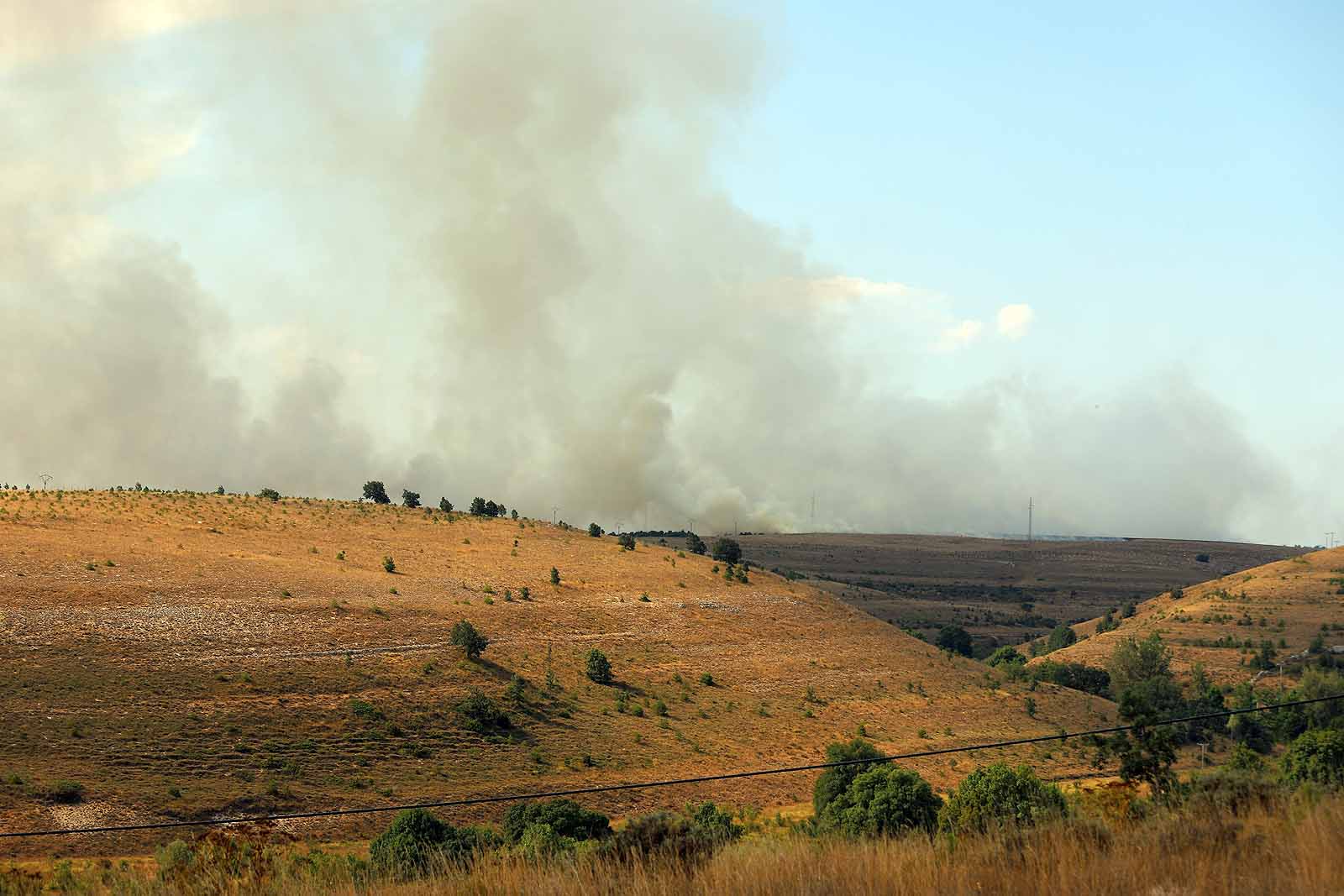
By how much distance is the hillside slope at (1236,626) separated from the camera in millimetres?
152750

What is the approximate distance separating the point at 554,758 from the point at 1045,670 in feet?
245

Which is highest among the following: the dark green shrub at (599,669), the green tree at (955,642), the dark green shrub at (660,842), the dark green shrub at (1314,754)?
the dark green shrub at (660,842)

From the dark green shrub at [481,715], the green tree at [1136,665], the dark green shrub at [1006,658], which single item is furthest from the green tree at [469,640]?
the green tree at [1136,665]

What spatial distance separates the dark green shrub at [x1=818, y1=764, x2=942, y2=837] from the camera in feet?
182

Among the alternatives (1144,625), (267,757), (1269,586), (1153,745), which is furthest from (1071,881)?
(1269,586)

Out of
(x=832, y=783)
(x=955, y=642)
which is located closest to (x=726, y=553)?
(x=955, y=642)

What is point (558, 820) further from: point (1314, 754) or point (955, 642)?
point (955, 642)

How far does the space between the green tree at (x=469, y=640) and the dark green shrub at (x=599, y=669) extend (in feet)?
29.4

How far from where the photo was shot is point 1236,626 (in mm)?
170500

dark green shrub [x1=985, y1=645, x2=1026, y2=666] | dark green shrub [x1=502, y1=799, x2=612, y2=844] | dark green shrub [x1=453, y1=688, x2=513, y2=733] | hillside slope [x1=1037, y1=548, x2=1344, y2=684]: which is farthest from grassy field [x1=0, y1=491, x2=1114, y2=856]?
hillside slope [x1=1037, y1=548, x2=1344, y2=684]

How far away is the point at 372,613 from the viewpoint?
97125 millimetres

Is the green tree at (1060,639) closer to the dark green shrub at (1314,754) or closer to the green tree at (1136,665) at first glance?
the green tree at (1136,665)

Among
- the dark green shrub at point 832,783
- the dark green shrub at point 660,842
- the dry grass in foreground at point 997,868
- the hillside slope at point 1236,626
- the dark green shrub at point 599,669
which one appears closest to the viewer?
the dry grass in foreground at point 997,868

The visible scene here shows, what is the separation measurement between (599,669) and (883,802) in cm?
4194
